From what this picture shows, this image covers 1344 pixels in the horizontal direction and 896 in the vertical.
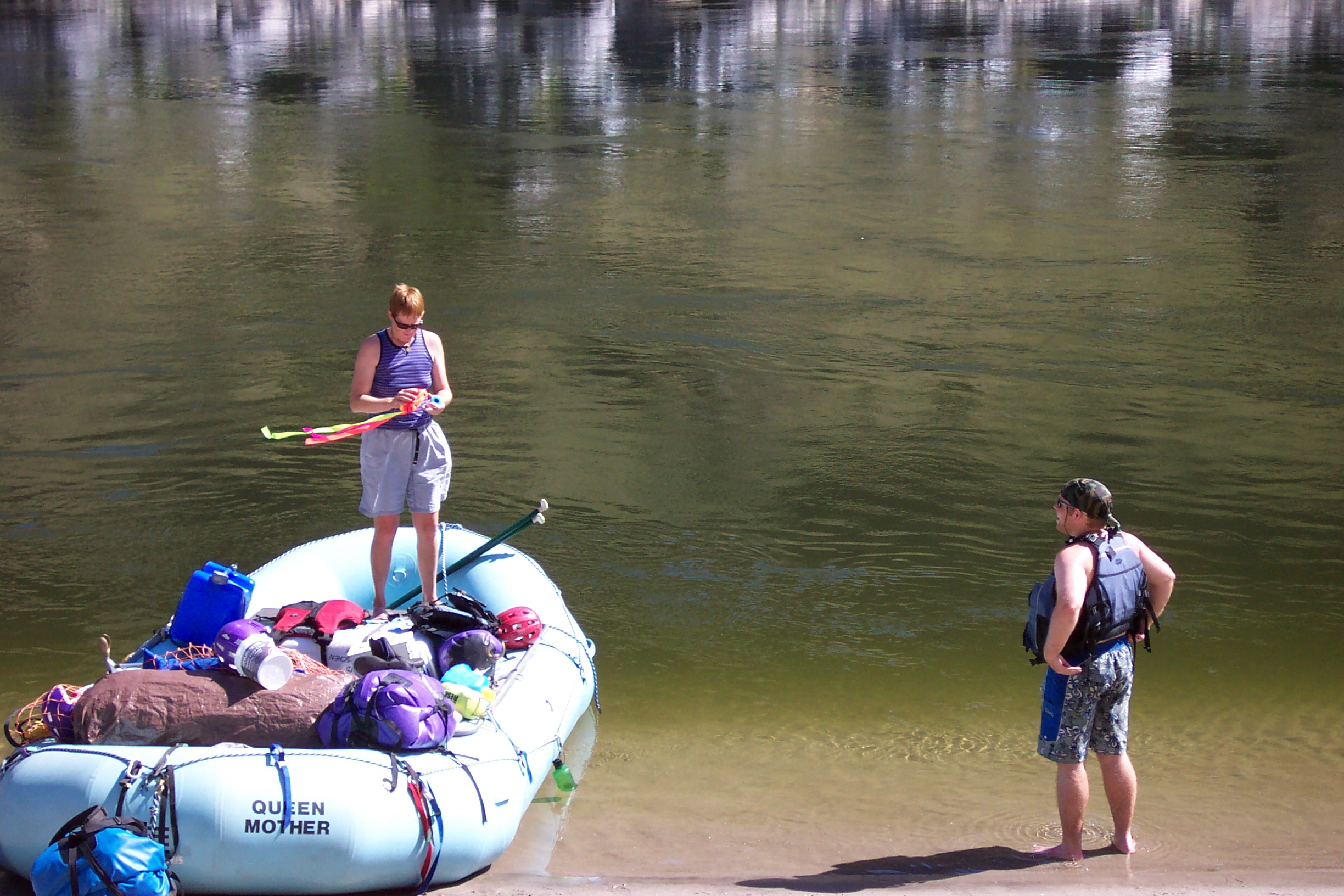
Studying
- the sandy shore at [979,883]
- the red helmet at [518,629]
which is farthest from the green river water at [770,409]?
the red helmet at [518,629]

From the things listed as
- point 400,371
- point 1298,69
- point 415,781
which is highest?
point 1298,69

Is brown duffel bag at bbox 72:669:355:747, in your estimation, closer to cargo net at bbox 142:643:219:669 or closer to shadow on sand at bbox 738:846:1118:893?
cargo net at bbox 142:643:219:669

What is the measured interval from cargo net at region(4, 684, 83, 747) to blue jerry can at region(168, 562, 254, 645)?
0.45m

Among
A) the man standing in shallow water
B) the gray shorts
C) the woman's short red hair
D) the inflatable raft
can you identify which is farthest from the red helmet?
the man standing in shallow water

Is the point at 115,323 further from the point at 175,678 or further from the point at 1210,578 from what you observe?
the point at 1210,578

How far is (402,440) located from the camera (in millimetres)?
5020

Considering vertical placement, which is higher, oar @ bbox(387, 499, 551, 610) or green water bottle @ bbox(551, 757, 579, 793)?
Result: oar @ bbox(387, 499, 551, 610)

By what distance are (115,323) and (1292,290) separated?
32.4ft

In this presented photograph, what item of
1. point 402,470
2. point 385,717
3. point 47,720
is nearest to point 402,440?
point 402,470

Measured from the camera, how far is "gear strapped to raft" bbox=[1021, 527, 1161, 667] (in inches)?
147

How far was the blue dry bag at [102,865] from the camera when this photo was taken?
3459 mm

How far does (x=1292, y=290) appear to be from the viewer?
11.4 metres

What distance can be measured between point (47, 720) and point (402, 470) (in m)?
1.50

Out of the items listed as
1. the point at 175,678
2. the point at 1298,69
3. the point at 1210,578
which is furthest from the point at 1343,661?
the point at 1298,69
